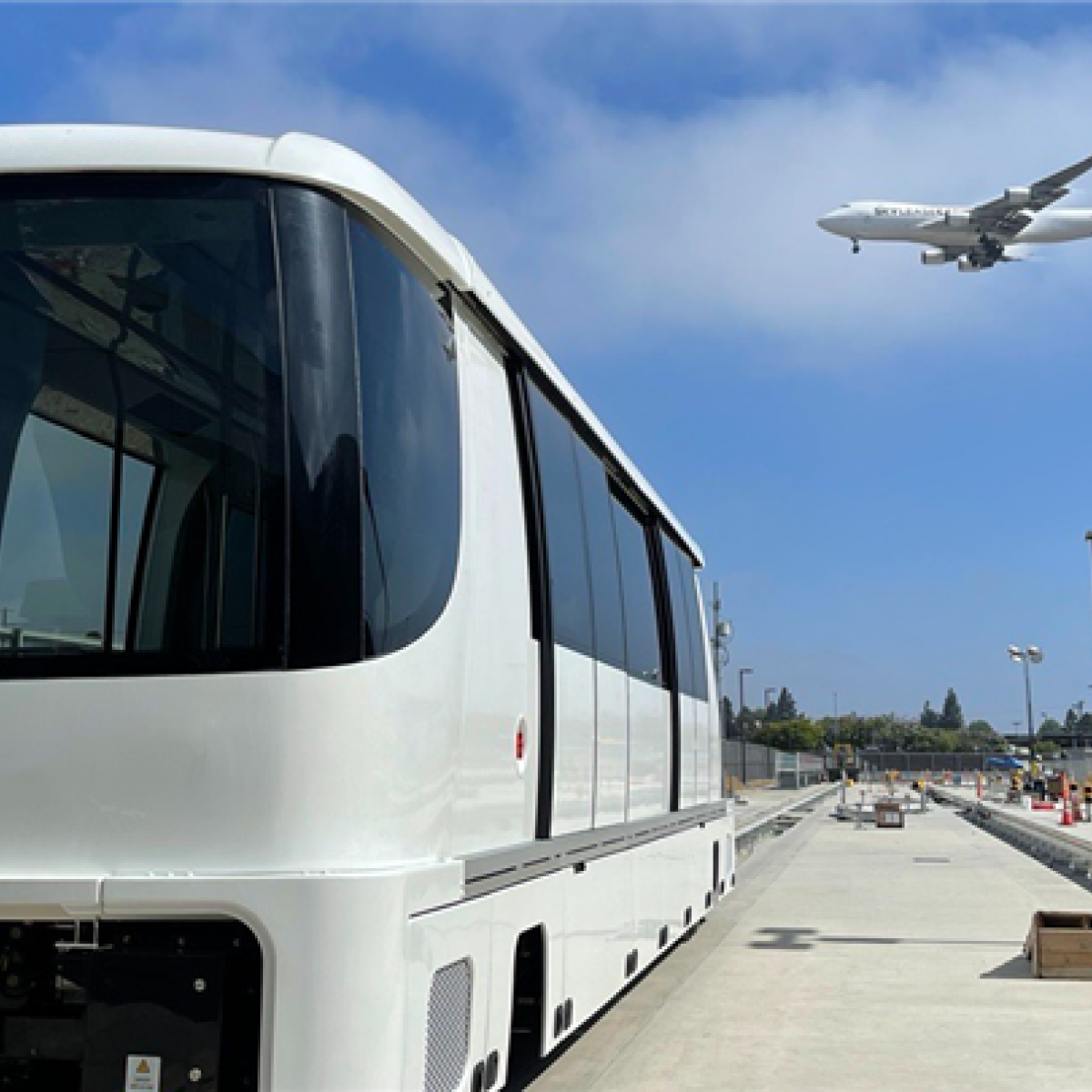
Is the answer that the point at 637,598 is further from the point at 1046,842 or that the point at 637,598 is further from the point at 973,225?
the point at 973,225

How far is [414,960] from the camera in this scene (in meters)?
4.25

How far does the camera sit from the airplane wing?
219ft

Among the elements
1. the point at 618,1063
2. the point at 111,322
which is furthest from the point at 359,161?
the point at 618,1063

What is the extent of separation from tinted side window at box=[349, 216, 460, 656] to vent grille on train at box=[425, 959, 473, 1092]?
1122 millimetres

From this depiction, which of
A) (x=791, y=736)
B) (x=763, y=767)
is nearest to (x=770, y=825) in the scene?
(x=763, y=767)

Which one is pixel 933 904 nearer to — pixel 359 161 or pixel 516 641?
pixel 516 641

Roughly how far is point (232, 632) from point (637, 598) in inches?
228

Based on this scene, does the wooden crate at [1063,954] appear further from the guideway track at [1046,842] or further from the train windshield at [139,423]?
the guideway track at [1046,842]

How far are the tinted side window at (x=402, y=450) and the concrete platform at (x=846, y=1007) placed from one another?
4.05 meters

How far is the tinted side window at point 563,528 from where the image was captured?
6648mm

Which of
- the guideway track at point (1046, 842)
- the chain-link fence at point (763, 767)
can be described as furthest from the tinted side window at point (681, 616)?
the chain-link fence at point (763, 767)

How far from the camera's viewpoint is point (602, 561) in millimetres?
8227

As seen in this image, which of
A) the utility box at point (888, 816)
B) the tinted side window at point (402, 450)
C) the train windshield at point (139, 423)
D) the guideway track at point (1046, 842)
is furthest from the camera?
the utility box at point (888, 816)

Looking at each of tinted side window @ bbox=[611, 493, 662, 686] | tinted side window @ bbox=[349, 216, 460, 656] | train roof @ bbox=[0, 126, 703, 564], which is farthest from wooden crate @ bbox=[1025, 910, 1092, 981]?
train roof @ bbox=[0, 126, 703, 564]
